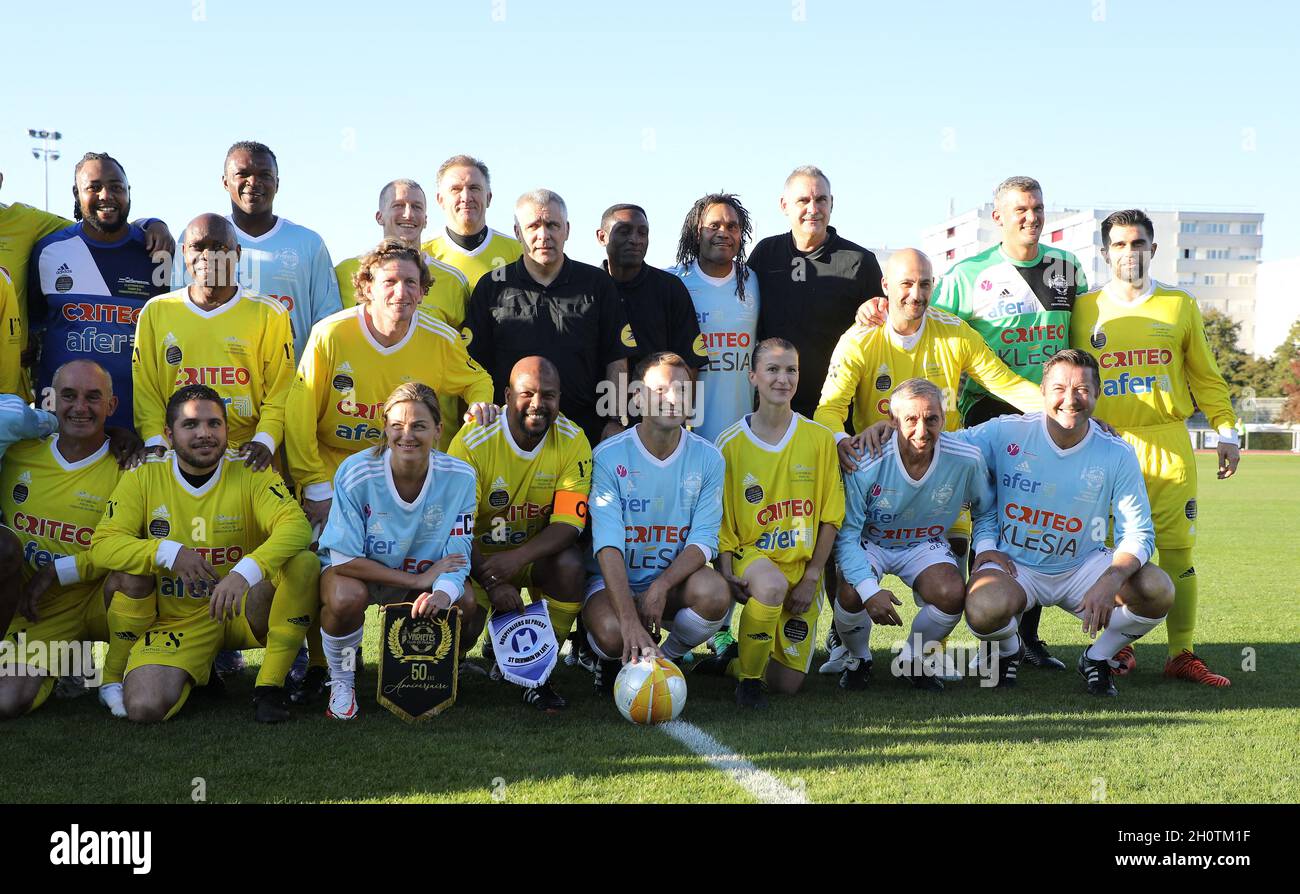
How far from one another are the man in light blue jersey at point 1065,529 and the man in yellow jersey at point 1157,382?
1.64ft

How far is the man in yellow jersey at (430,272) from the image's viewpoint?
5.88 m

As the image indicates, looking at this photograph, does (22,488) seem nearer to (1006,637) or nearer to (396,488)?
(396,488)

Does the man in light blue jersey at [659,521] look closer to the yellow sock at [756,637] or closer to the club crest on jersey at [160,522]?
the yellow sock at [756,637]

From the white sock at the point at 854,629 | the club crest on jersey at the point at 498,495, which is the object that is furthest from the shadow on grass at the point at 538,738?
the club crest on jersey at the point at 498,495

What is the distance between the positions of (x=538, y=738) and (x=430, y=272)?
266cm

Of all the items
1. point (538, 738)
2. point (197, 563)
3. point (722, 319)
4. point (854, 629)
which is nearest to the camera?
point (538, 738)

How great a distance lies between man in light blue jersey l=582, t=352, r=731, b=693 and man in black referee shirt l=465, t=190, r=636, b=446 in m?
0.40

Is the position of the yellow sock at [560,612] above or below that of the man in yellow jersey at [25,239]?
below

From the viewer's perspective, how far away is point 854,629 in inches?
216

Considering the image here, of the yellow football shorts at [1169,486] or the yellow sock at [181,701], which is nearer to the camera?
the yellow sock at [181,701]

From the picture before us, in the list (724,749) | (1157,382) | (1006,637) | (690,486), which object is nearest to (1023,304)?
(1157,382)

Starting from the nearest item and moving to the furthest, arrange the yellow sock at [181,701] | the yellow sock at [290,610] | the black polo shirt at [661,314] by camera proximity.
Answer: the yellow sock at [181,701] < the yellow sock at [290,610] < the black polo shirt at [661,314]

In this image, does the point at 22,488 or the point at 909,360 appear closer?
the point at 22,488
